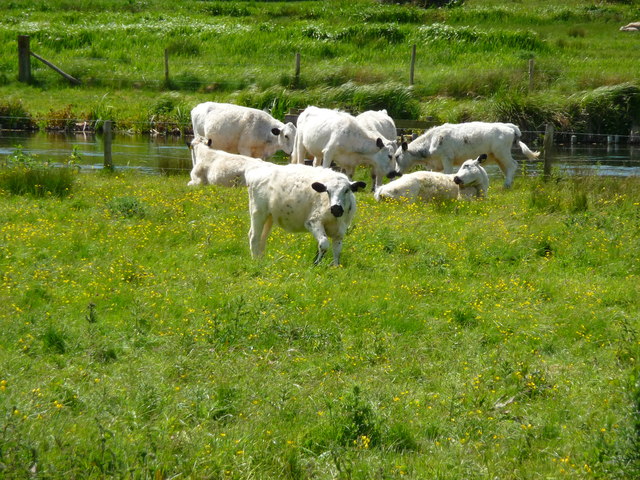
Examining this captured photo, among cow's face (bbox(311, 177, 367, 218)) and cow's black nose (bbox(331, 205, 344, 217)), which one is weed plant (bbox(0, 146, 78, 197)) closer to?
cow's face (bbox(311, 177, 367, 218))

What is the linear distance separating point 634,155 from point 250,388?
2083cm

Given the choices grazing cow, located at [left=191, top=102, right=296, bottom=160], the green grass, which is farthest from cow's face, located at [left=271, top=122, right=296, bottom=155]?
the green grass

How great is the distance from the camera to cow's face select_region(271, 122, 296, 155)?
20172 millimetres

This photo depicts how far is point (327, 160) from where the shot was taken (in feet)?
59.1

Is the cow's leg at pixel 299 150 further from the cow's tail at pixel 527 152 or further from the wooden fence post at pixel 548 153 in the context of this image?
the wooden fence post at pixel 548 153

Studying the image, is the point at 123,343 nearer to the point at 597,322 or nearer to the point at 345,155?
the point at 597,322

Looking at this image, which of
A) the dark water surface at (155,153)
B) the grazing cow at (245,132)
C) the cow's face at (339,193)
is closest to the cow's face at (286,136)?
the grazing cow at (245,132)

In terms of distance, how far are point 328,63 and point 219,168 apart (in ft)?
57.6

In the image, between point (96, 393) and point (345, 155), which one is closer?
point (96, 393)

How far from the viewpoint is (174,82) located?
107 feet

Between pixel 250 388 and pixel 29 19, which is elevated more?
pixel 29 19

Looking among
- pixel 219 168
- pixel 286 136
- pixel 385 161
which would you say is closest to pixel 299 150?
pixel 286 136

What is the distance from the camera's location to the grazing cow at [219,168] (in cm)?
1714

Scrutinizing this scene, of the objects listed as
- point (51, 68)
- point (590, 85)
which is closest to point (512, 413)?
point (590, 85)
